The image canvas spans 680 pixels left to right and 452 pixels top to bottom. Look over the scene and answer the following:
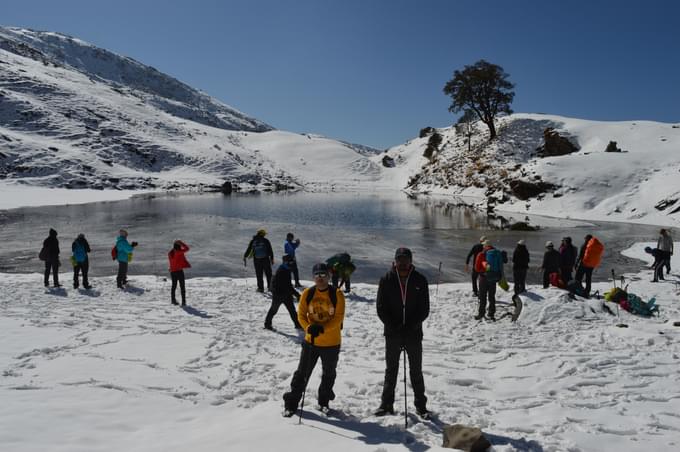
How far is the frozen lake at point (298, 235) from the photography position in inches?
717

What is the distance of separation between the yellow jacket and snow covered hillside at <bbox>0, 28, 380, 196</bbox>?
7760cm

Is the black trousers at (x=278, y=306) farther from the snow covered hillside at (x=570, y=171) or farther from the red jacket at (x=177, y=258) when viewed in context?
the snow covered hillside at (x=570, y=171)

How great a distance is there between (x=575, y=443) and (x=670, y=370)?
335 cm

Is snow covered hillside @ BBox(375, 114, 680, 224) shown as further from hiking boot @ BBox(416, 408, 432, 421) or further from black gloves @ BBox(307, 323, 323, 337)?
black gloves @ BBox(307, 323, 323, 337)

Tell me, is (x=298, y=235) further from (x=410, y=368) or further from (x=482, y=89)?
(x=482, y=89)

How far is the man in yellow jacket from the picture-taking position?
18.5 feet

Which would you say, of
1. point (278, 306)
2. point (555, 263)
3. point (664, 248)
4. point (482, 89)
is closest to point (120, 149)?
point (482, 89)

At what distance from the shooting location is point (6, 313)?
32.6 feet

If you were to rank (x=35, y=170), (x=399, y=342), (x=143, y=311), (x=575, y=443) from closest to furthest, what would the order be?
1. (x=575, y=443)
2. (x=399, y=342)
3. (x=143, y=311)
4. (x=35, y=170)

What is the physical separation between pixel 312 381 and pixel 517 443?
3.21 meters

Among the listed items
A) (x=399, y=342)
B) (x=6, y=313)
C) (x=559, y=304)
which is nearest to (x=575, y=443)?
(x=399, y=342)

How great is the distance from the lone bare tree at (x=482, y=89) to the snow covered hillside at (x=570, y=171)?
4.82 metres

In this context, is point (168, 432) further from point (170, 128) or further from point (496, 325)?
point (170, 128)

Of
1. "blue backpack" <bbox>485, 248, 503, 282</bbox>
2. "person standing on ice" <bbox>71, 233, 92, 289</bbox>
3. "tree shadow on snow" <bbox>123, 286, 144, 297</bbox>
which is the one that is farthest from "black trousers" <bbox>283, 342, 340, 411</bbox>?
"person standing on ice" <bbox>71, 233, 92, 289</bbox>
